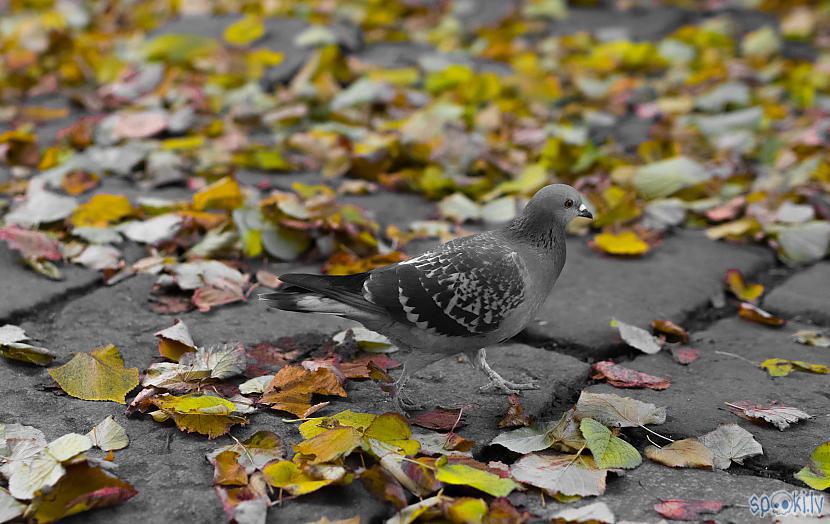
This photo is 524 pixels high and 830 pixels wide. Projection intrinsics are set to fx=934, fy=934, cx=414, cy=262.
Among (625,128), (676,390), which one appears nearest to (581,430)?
(676,390)

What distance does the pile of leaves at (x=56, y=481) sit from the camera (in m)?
2.15

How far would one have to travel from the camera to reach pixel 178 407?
2.60 m

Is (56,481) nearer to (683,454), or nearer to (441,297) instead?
(441,297)

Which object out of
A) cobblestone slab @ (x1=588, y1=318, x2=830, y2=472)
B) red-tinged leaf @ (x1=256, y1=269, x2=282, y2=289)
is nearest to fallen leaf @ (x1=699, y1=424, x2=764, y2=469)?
cobblestone slab @ (x1=588, y1=318, x2=830, y2=472)

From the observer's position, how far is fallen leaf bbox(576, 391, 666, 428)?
2658 millimetres

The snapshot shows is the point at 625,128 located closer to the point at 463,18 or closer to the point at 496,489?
the point at 463,18

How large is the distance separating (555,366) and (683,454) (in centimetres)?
70

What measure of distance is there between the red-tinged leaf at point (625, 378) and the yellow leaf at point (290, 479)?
1.13 m

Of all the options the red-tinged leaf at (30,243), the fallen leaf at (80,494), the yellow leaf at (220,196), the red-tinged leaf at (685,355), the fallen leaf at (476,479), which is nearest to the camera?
the fallen leaf at (80,494)

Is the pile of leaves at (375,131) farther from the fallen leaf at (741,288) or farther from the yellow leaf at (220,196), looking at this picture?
the fallen leaf at (741,288)

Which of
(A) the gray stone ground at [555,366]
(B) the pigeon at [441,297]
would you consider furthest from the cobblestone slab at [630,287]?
(B) the pigeon at [441,297]

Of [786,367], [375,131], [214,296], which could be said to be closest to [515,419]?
[786,367]

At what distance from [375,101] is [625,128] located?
1.57 metres

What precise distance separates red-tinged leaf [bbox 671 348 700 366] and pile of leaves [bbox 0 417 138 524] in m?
1.86
